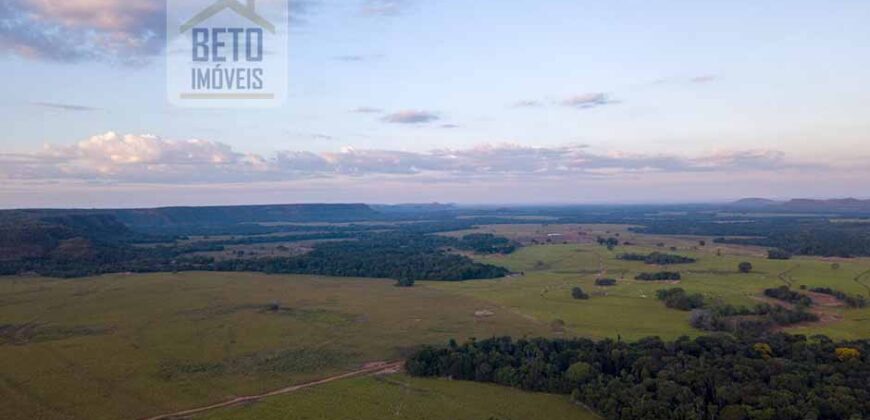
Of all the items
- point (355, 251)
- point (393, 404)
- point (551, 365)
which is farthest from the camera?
point (355, 251)

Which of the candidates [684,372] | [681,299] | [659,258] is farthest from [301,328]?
[659,258]

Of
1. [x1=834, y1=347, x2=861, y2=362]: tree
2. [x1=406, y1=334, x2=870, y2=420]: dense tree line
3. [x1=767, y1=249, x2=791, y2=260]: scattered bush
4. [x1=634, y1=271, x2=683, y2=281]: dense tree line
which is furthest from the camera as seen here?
[x1=767, y1=249, x2=791, y2=260]: scattered bush

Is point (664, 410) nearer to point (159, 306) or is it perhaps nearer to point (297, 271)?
point (159, 306)

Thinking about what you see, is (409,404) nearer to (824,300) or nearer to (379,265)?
(824,300)

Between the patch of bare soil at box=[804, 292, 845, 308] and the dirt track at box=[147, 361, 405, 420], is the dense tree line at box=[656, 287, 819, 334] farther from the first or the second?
the dirt track at box=[147, 361, 405, 420]

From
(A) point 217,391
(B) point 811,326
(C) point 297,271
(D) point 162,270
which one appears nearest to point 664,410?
(A) point 217,391

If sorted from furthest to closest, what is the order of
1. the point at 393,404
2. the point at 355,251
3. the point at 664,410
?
the point at 355,251 → the point at 393,404 → the point at 664,410

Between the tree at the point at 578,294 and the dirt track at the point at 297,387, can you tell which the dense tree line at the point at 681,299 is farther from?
the dirt track at the point at 297,387

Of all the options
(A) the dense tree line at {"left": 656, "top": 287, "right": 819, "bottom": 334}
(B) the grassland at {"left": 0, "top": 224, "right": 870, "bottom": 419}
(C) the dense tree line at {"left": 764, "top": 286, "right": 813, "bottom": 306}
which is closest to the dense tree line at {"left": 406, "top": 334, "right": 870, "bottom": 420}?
(B) the grassland at {"left": 0, "top": 224, "right": 870, "bottom": 419}
